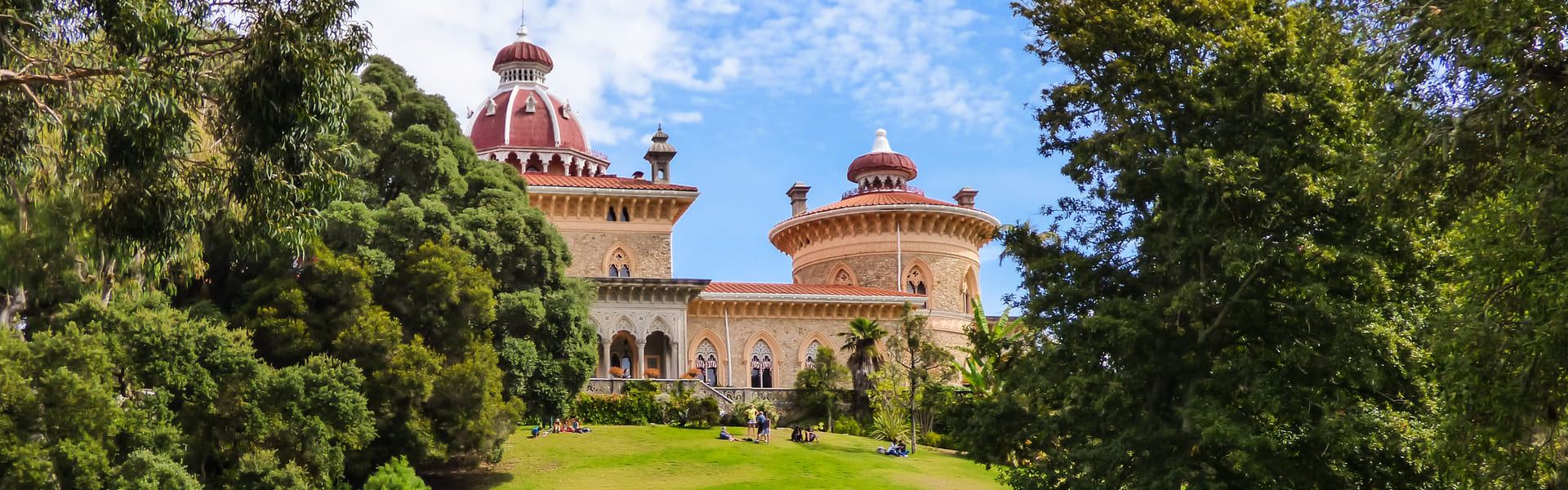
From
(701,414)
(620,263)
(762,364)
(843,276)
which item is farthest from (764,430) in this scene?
(843,276)

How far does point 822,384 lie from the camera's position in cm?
4106

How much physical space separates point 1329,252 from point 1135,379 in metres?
3.39

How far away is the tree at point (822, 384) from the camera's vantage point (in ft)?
134

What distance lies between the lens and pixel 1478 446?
1239 centimetres

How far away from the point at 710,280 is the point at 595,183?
203 inches

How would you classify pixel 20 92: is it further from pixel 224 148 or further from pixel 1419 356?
pixel 1419 356

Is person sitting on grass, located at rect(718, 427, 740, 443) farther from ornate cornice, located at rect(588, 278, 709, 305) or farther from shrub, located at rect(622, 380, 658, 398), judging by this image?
ornate cornice, located at rect(588, 278, 709, 305)

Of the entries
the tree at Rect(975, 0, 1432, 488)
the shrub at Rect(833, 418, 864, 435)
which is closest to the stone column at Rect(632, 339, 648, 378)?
the shrub at Rect(833, 418, 864, 435)

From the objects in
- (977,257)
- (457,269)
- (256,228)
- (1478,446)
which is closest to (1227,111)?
(1478,446)

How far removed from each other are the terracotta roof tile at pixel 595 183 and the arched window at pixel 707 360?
16.8 ft

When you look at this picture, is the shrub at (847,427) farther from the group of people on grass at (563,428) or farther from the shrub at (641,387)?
the group of people on grass at (563,428)

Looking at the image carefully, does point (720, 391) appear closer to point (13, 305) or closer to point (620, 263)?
point (620, 263)

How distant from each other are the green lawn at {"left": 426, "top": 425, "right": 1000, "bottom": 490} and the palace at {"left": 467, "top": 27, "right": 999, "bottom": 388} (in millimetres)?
7458

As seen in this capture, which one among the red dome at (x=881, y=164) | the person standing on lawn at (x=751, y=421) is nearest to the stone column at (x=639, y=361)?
the person standing on lawn at (x=751, y=421)
